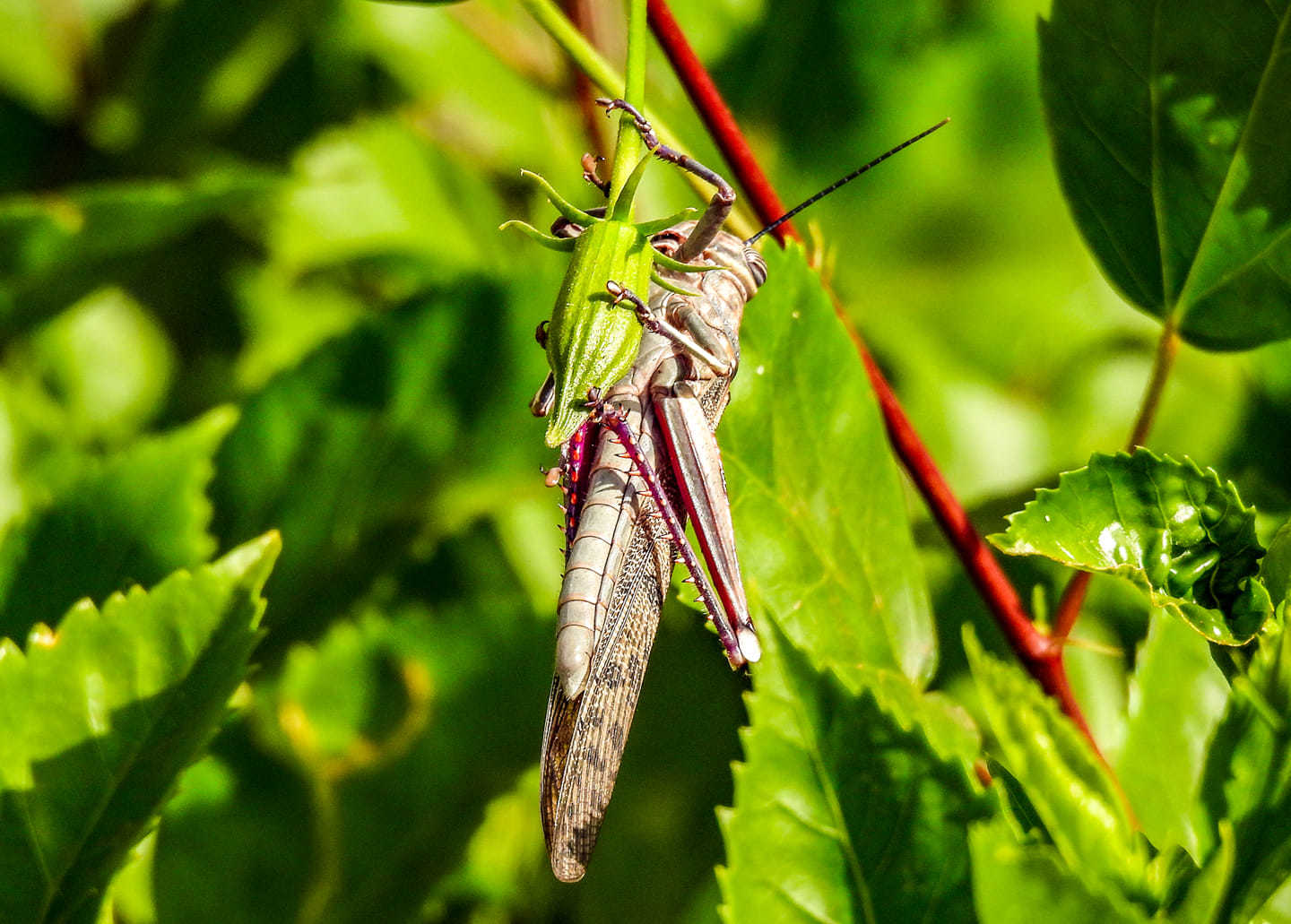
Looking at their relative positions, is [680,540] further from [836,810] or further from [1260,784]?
[1260,784]

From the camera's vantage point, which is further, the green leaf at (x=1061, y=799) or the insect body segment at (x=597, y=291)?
the insect body segment at (x=597, y=291)

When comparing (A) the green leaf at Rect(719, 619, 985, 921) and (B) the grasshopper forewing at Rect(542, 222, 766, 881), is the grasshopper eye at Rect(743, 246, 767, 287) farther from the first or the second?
(A) the green leaf at Rect(719, 619, 985, 921)

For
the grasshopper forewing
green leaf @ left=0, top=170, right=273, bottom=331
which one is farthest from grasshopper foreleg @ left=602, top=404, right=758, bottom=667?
green leaf @ left=0, top=170, right=273, bottom=331

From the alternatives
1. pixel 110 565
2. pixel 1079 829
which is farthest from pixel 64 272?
pixel 1079 829

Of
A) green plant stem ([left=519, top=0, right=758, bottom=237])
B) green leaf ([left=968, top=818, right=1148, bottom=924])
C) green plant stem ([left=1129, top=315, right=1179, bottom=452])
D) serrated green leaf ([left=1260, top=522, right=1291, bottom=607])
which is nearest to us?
green leaf ([left=968, top=818, right=1148, bottom=924])

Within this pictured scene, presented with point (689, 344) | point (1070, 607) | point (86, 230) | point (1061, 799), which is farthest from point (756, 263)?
point (86, 230)

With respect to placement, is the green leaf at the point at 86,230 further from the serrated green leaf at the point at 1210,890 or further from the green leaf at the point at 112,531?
the serrated green leaf at the point at 1210,890

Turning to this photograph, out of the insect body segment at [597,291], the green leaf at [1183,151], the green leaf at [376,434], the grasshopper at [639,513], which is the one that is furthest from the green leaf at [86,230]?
the green leaf at [1183,151]

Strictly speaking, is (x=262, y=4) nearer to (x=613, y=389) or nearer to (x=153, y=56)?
(x=153, y=56)
